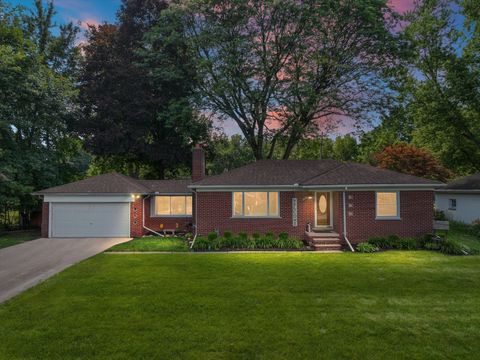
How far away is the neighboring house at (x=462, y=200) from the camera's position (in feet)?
62.5

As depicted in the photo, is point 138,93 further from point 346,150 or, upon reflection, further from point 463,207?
point 346,150

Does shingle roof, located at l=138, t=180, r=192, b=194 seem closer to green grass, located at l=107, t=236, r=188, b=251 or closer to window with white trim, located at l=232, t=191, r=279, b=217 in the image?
green grass, located at l=107, t=236, r=188, b=251

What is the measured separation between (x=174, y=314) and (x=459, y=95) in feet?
80.4

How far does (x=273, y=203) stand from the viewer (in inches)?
598

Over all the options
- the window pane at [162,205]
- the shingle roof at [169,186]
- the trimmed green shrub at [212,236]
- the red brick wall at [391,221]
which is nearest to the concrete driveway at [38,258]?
the window pane at [162,205]

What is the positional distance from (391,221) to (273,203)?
224 inches

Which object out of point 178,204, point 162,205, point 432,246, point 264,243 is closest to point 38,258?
point 162,205

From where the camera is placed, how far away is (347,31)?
20328 millimetres

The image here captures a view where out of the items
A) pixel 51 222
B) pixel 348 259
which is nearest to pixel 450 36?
pixel 348 259

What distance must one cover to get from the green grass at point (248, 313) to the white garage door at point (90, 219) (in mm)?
7104

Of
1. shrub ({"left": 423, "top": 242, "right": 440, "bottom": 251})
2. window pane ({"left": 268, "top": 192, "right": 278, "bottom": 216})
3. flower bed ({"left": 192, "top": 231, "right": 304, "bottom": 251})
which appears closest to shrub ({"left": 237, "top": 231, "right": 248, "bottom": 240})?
flower bed ({"left": 192, "top": 231, "right": 304, "bottom": 251})

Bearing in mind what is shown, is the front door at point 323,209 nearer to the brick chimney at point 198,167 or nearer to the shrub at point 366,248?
the shrub at point 366,248

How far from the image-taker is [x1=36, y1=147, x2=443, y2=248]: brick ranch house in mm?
14023

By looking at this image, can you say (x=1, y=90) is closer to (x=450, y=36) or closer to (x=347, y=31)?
(x=347, y=31)
